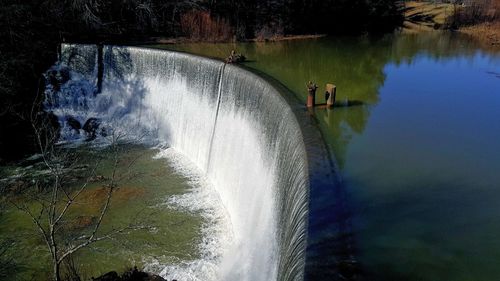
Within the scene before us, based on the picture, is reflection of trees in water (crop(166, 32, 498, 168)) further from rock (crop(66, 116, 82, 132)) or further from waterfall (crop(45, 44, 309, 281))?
rock (crop(66, 116, 82, 132))

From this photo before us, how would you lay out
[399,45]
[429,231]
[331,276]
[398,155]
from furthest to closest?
[399,45], [398,155], [429,231], [331,276]

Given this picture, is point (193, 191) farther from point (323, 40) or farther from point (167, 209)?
point (323, 40)

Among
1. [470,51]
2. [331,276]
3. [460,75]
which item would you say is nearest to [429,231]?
[331,276]

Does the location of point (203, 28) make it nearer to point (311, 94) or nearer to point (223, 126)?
point (223, 126)

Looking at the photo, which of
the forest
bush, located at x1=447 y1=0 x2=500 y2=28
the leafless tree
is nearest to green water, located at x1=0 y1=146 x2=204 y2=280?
the leafless tree

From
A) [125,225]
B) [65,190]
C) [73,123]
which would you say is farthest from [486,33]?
[65,190]

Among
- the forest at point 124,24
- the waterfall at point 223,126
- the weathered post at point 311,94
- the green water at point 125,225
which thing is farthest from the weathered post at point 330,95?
the forest at point 124,24
